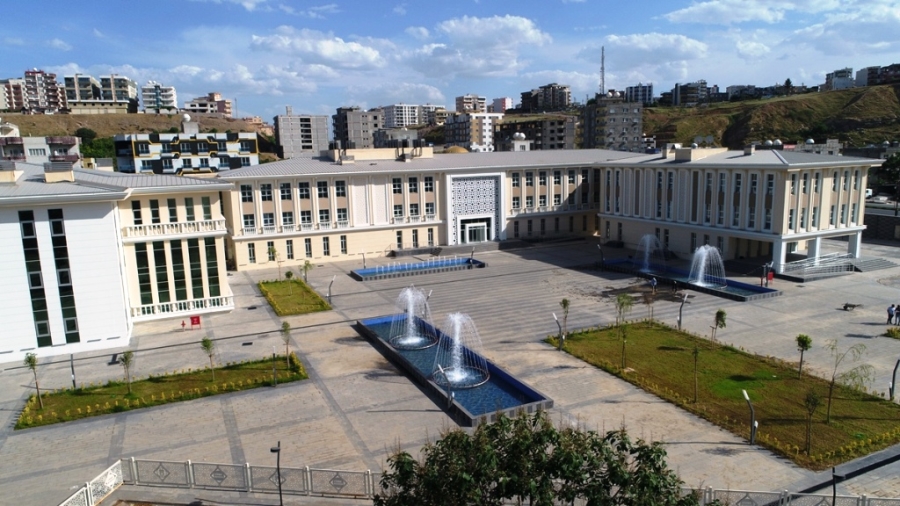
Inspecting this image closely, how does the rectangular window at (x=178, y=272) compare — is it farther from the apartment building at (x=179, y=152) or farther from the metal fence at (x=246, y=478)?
the apartment building at (x=179, y=152)

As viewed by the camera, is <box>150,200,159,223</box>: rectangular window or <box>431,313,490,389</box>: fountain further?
<box>150,200,159,223</box>: rectangular window

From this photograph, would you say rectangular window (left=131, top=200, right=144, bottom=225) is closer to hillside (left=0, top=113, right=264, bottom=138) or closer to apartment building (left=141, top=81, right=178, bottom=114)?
hillside (left=0, top=113, right=264, bottom=138)

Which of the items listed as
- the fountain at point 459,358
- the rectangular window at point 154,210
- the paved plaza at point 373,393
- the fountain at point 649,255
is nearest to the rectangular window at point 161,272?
the rectangular window at point 154,210

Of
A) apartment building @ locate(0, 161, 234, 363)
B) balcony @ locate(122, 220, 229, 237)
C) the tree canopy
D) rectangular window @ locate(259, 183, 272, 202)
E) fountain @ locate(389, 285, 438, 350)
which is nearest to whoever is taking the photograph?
the tree canopy

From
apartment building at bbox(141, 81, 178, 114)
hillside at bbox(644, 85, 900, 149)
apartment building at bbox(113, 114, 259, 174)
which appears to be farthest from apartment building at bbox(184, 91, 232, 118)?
hillside at bbox(644, 85, 900, 149)

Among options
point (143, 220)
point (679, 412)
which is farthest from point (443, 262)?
point (679, 412)

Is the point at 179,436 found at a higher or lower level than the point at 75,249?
lower

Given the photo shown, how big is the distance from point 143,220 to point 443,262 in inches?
863

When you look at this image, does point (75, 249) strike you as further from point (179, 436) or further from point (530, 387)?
point (530, 387)

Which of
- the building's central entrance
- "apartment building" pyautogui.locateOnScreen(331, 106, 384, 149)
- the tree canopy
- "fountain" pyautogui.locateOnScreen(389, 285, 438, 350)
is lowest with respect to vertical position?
"fountain" pyautogui.locateOnScreen(389, 285, 438, 350)

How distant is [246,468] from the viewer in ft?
49.5

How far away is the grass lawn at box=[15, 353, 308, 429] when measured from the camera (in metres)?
20.1

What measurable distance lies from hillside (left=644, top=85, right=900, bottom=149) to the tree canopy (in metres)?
115

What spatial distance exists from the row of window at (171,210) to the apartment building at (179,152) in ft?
169
